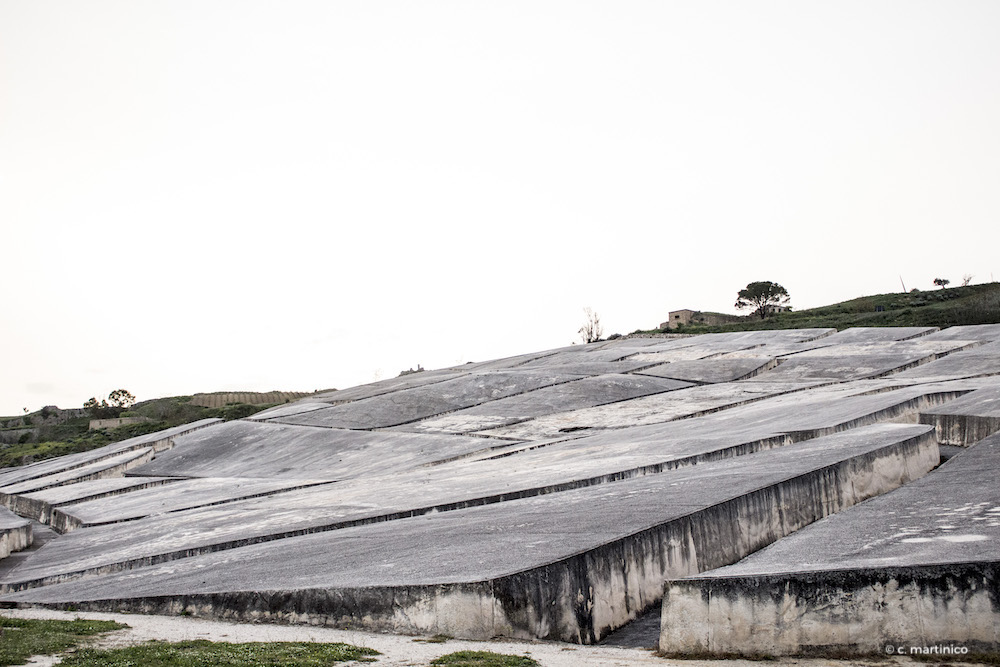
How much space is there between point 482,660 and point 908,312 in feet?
126

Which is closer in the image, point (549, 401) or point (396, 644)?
point (396, 644)

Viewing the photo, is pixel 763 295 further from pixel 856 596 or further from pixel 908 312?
pixel 856 596

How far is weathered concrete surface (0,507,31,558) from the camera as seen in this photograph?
10594 millimetres

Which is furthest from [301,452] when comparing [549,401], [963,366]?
[963,366]

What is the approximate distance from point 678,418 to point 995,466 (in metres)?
8.16

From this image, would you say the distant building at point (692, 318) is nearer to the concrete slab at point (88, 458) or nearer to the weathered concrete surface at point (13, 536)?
the concrete slab at point (88, 458)

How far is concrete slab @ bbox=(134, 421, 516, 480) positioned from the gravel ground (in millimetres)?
6620

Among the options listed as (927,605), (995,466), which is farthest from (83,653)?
(995,466)

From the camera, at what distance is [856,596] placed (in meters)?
4.20

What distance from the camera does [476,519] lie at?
7004 mm

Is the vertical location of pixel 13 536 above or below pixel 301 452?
below

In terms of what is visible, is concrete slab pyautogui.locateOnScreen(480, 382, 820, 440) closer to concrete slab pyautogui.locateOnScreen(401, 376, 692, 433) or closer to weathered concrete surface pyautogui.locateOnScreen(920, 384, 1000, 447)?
concrete slab pyautogui.locateOnScreen(401, 376, 692, 433)

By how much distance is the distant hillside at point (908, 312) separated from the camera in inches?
1310

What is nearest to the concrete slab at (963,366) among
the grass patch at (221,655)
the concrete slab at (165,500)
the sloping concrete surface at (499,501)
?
the sloping concrete surface at (499,501)
